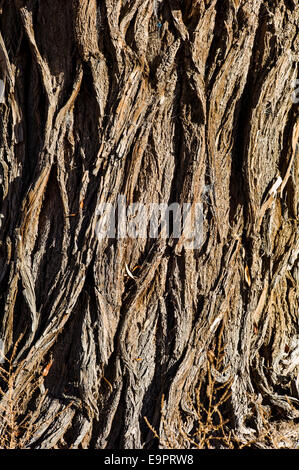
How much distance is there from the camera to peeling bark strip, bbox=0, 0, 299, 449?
9.64ft

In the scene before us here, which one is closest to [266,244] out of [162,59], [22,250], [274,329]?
[274,329]

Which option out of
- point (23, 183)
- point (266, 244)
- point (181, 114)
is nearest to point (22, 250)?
point (23, 183)

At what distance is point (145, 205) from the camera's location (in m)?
3.02

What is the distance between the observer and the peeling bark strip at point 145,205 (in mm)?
2938

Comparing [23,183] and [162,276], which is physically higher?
[23,183]

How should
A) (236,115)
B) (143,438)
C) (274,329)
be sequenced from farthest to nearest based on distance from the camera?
(274,329)
(236,115)
(143,438)

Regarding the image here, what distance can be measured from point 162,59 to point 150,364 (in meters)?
1.74

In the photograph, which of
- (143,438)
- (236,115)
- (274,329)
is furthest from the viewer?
(274,329)

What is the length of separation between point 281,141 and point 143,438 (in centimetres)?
194

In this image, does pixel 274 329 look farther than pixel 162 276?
Yes

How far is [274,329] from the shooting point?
3328 mm

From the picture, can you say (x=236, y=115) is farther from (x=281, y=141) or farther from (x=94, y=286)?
(x=94, y=286)

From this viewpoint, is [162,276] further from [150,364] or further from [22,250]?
[22,250]

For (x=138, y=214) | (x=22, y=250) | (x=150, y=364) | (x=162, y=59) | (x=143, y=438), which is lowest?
(x=143, y=438)
